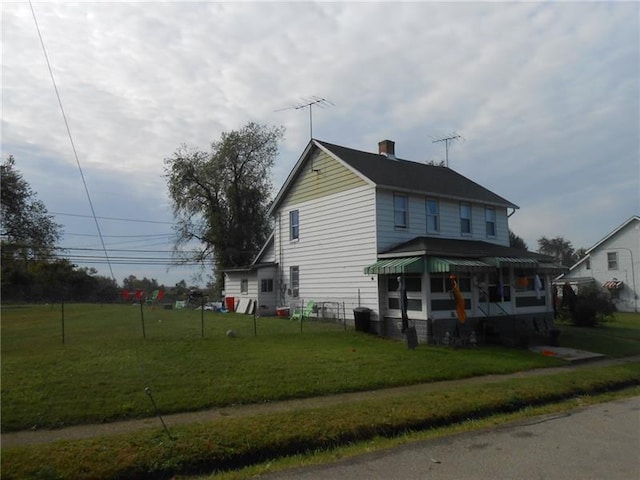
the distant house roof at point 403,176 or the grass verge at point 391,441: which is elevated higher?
the distant house roof at point 403,176

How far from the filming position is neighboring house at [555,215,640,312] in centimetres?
4122

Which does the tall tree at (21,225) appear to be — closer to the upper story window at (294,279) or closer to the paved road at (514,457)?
the upper story window at (294,279)

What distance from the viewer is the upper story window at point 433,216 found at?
2141 cm

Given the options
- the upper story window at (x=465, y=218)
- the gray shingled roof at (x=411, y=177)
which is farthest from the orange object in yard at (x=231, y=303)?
the upper story window at (x=465, y=218)

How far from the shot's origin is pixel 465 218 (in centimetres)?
2303

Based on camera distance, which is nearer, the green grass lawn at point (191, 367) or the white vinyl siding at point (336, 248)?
the green grass lawn at point (191, 367)

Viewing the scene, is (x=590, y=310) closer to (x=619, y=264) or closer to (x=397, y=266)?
(x=397, y=266)

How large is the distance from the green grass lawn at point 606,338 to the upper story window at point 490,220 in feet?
18.3

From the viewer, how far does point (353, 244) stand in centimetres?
2053

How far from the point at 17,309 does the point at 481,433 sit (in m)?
21.3

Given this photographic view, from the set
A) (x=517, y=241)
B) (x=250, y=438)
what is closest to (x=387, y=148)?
(x=250, y=438)

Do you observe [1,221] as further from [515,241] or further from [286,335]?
[515,241]

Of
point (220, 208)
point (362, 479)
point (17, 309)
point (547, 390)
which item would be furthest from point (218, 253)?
point (362, 479)

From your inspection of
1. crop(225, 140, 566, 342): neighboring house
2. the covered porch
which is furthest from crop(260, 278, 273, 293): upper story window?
the covered porch
